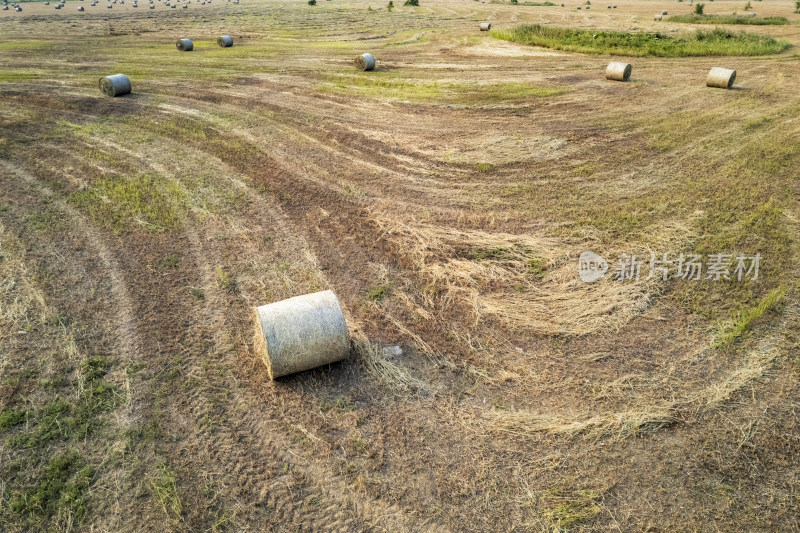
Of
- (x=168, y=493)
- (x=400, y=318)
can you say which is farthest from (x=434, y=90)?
(x=168, y=493)

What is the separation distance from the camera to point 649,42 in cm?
3186

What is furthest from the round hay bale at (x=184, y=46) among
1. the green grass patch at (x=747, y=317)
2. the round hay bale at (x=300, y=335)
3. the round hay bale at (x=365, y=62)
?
the green grass patch at (x=747, y=317)

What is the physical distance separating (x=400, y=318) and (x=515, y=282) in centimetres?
245

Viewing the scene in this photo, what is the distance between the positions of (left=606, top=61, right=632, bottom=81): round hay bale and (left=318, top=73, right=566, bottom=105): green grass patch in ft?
10.8

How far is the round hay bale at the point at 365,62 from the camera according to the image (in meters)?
24.5

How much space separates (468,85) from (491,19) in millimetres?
34209

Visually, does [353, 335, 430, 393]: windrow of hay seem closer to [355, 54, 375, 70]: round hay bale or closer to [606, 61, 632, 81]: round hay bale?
[355, 54, 375, 70]: round hay bale

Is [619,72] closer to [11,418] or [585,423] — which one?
[585,423]

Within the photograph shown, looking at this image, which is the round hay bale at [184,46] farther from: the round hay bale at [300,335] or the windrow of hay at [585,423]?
the windrow of hay at [585,423]

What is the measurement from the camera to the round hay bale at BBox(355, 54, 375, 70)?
24.5 meters

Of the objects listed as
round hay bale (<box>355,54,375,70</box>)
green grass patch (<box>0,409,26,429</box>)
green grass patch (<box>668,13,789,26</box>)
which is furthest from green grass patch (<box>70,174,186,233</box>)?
green grass patch (<box>668,13,789,26</box>)

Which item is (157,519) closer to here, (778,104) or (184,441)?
(184,441)

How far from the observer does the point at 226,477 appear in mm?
5418

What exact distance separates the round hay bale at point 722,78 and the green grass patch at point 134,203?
74.3ft
